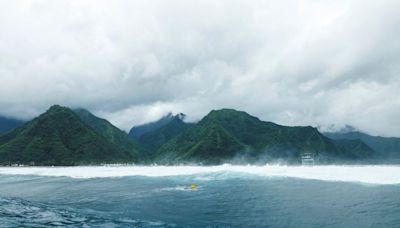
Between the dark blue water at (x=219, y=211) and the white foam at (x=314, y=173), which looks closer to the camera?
the dark blue water at (x=219, y=211)

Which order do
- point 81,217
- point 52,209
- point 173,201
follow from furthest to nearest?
point 173,201, point 52,209, point 81,217

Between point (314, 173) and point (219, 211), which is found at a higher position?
point (314, 173)

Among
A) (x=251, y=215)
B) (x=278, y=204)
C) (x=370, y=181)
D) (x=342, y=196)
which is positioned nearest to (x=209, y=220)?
(x=251, y=215)

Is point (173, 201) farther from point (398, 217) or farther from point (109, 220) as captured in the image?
point (398, 217)

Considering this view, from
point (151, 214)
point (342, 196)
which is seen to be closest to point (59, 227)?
point (151, 214)

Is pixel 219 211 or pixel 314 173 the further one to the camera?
pixel 314 173

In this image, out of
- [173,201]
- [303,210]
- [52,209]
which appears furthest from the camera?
[173,201]

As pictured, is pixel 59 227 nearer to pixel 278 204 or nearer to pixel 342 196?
pixel 278 204

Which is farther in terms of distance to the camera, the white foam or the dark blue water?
the white foam

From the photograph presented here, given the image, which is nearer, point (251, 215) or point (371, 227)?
point (371, 227)
